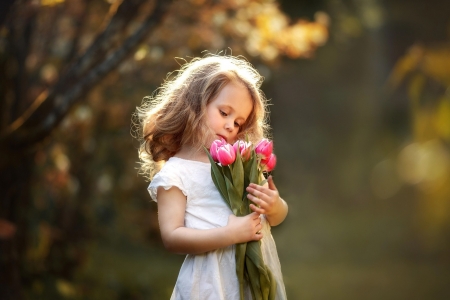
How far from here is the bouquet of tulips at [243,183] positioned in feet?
5.98

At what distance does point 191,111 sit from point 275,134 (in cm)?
551

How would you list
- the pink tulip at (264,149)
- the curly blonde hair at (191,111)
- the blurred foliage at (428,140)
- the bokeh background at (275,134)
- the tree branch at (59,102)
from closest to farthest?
the pink tulip at (264,149) < the curly blonde hair at (191,111) < the tree branch at (59,102) < the bokeh background at (275,134) < the blurred foliage at (428,140)

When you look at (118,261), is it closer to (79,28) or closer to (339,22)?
(79,28)

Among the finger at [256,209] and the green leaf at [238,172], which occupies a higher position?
the green leaf at [238,172]

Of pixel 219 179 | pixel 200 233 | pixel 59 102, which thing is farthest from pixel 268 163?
pixel 59 102

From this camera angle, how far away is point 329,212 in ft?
24.8

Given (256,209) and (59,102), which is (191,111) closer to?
(256,209)

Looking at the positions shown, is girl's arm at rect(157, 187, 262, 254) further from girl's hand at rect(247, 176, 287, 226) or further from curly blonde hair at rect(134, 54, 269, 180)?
curly blonde hair at rect(134, 54, 269, 180)

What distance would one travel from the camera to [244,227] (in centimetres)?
181

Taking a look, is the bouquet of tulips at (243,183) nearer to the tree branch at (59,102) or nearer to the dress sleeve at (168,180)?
the dress sleeve at (168,180)

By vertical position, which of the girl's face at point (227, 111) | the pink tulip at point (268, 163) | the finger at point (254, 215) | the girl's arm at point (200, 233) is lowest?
the girl's arm at point (200, 233)

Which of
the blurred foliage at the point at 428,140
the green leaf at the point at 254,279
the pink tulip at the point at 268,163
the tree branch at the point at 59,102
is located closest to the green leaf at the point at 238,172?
the pink tulip at the point at 268,163

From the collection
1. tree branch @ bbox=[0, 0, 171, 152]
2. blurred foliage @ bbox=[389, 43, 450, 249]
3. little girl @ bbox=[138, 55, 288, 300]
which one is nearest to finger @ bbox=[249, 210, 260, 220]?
little girl @ bbox=[138, 55, 288, 300]

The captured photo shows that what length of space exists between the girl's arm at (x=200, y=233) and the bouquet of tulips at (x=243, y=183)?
1.6 inches
